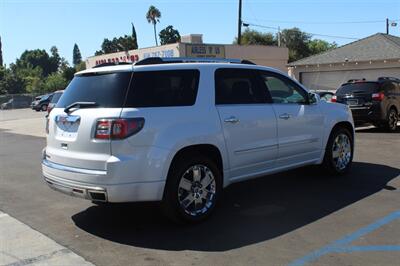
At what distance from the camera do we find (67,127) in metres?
5.73

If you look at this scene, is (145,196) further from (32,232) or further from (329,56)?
(329,56)

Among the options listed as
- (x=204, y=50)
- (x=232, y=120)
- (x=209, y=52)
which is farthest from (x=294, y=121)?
(x=209, y=52)

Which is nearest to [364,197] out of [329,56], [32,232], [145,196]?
[145,196]

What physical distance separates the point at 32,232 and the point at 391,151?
25.8ft

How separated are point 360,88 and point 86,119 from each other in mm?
11486

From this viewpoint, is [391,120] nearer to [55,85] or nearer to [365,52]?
[365,52]

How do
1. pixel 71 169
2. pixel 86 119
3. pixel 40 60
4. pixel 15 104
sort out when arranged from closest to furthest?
pixel 86 119 < pixel 71 169 < pixel 15 104 < pixel 40 60

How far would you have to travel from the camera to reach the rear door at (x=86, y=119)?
208 inches

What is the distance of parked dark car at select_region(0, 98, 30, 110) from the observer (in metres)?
61.4

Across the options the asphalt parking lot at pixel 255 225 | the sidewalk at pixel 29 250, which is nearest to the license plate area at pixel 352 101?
the asphalt parking lot at pixel 255 225

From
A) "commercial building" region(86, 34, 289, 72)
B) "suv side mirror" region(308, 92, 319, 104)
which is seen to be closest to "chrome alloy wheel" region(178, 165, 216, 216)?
"suv side mirror" region(308, 92, 319, 104)

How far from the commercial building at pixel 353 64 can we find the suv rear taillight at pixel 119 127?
25095 mm

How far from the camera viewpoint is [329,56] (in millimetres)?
31953

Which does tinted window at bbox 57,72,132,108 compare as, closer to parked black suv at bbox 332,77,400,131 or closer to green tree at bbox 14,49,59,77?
parked black suv at bbox 332,77,400,131
